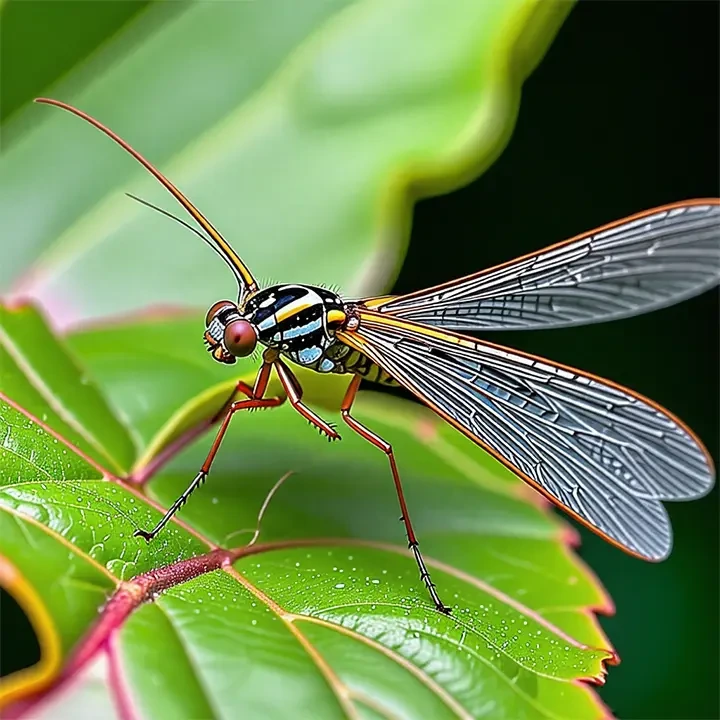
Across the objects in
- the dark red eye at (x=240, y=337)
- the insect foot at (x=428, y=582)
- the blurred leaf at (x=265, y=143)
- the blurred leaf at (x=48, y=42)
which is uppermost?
the blurred leaf at (x=48, y=42)

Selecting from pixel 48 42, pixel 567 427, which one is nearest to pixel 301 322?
pixel 567 427

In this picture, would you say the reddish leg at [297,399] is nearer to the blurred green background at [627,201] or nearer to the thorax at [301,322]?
the thorax at [301,322]

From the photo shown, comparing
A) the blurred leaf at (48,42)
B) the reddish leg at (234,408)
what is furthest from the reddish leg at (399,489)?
the blurred leaf at (48,42)

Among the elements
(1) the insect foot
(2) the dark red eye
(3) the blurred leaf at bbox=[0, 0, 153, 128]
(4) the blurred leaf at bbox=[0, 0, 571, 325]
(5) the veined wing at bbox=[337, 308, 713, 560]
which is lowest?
(1) the insect foot

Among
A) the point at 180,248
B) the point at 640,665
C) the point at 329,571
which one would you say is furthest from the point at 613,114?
the point at 329,571

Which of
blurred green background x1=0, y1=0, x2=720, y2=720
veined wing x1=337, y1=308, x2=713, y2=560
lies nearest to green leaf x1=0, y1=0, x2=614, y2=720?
veined wing x1=337, y1=308, x2=713, y2=560

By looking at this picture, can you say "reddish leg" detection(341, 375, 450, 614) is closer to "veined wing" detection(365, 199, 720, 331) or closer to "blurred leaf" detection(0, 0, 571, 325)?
"veined wing" detection(365, 199, 720, 331)
